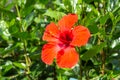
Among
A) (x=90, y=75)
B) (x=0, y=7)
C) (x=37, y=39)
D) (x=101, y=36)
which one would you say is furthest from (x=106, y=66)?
(x=0, y=7)

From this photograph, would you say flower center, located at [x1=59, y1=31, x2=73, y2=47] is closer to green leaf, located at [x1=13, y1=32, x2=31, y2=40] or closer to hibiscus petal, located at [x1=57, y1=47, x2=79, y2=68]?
hibiscus petal, located at [x1=57, y1=47, x2=79, y2=68]

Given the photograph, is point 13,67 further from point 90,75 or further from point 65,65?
point 65,65

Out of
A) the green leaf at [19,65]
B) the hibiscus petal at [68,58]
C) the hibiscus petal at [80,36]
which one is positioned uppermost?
the hibiscus petal at [80,36]

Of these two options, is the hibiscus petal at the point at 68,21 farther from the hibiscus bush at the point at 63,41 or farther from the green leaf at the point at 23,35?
the green leaf at the point at 23,35

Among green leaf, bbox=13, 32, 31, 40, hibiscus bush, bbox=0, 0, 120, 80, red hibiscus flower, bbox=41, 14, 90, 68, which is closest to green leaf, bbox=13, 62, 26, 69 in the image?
hibiscus bush, bbox=0, 0, 120, 80

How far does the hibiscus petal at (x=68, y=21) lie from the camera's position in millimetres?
1375

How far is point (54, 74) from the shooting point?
1.75 metres

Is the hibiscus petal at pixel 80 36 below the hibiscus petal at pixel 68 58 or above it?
above

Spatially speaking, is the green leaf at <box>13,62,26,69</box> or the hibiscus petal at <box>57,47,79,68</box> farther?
the green leaf at <box>13,62,26,69</box>

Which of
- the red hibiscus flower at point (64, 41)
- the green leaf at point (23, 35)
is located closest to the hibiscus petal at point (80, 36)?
the red hibiscus flower at point (64, 41)

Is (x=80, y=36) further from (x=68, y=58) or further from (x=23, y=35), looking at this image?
(x=23, y=35)

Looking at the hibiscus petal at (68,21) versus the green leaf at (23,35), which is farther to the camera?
the green leaf at (23,35)

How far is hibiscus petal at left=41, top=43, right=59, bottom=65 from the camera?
1.38 metres

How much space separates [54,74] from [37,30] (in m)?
0.20
